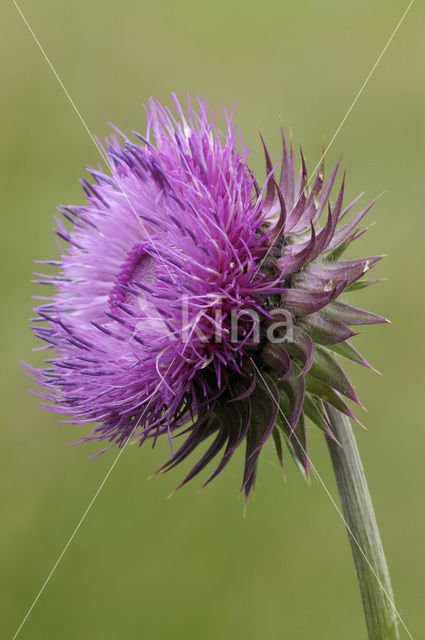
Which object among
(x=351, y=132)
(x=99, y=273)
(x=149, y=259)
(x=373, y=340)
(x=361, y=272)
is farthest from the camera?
(x=351, y=132)

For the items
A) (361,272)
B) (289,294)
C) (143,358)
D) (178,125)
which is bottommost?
(143,358)

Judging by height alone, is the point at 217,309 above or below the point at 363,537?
above

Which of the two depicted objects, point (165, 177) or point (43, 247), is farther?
point (43, 247)

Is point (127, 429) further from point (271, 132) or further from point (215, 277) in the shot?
point (271, 132)

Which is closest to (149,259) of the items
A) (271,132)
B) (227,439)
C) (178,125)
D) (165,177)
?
(165,177)
